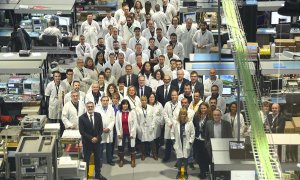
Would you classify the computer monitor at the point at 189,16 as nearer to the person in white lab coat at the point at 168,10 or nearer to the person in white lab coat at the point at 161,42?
the person in white lab coat at the point at 168,10

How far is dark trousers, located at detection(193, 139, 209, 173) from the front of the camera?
1931cm

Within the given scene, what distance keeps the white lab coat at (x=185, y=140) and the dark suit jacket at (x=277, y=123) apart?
165 cm

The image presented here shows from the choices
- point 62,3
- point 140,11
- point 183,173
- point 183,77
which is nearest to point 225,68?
point 183,77

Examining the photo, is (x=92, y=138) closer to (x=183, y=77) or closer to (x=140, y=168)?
(x=140, y=168)

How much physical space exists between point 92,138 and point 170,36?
18.2 feet

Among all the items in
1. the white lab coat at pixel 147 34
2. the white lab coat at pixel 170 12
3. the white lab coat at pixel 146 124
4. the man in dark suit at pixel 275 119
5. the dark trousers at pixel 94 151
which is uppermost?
the white lab coat at pixel 170 12

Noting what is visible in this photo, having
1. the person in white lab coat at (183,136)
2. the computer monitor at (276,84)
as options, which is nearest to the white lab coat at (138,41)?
the computer monitor at (276,84)

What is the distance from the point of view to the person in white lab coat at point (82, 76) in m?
21.8

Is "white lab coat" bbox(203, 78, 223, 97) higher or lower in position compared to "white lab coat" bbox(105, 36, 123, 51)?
lower

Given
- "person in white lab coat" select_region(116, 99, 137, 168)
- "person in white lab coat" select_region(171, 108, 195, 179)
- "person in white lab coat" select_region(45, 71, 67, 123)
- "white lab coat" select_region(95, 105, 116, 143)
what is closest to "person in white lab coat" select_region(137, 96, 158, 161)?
"person in white lab coat" select_region(116, 99, 137, 168)

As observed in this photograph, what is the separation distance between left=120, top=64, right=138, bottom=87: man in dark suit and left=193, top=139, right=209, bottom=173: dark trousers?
2637 mm

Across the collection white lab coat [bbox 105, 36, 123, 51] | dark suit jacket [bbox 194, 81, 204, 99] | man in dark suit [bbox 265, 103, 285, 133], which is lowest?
man in dark suit [bbox 265, 103, 285, 133]

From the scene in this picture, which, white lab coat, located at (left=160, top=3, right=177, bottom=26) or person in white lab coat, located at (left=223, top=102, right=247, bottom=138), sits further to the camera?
white lab coat, located at (left=160, top=3, right=177, bottom=26)

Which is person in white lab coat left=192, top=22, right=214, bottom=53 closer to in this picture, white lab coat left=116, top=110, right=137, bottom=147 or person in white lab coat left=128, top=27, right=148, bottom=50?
person in white lab coat left=128, top=27, right=148, bottom=50
